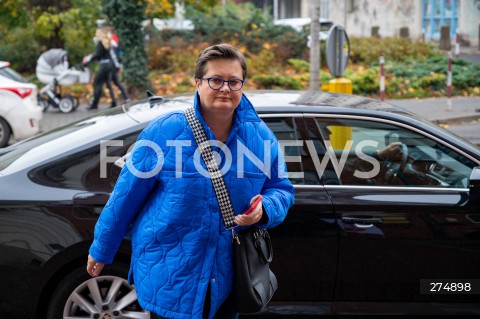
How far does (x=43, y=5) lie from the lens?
71.3ft

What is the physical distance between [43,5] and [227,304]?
2006cm

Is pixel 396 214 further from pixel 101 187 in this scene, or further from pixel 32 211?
pixel 32 211

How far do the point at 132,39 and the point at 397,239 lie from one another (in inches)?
580

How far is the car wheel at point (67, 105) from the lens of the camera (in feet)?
53.2

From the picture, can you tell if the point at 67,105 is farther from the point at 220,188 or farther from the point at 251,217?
the point at 251,217

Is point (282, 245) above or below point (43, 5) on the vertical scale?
below

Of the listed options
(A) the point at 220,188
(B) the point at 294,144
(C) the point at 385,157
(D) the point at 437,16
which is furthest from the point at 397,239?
(D) the point at 437,16

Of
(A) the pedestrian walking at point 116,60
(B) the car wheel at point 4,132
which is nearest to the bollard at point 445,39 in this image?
(A) the pedestrian walking at point 116,60

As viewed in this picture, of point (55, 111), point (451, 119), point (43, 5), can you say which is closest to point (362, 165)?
point (451, 119)

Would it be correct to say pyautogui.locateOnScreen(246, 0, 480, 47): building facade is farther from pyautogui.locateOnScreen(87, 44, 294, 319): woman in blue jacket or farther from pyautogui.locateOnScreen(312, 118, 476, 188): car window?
pyautogui.locateOnScreen(87, 44, 294, 319): woman in blue jacket

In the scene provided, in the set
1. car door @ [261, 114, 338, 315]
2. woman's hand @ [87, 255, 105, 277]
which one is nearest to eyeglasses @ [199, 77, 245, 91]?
woman's hand @ [87, 255, 105, 277]

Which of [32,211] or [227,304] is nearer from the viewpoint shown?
[227,304]

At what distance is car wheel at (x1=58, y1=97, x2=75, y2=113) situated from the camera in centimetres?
1622

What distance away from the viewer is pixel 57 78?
16.3m
